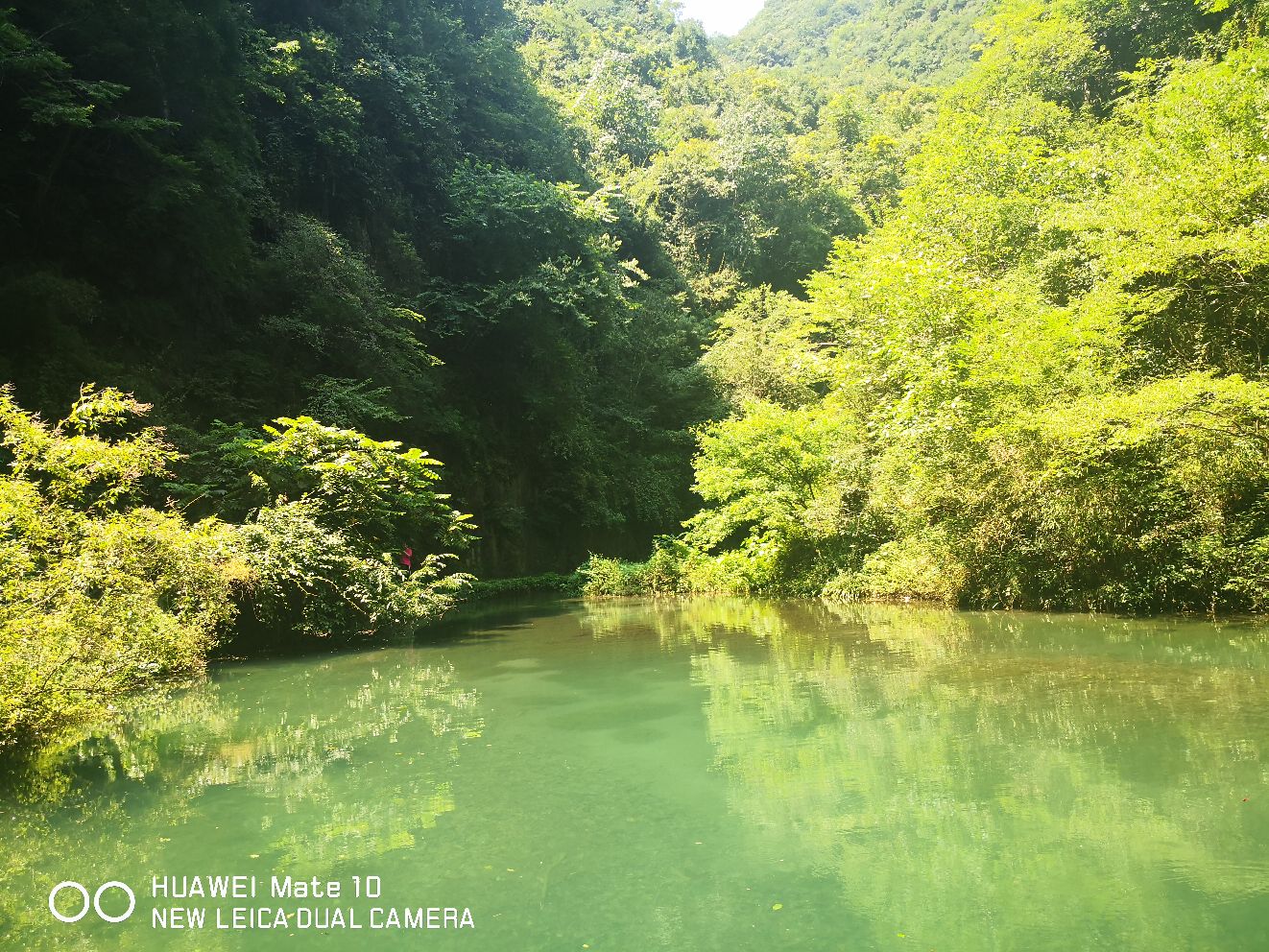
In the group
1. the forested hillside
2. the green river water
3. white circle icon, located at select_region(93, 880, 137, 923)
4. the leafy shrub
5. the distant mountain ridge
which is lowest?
white circle icon, located at select_region(93, 880, 137, 923)

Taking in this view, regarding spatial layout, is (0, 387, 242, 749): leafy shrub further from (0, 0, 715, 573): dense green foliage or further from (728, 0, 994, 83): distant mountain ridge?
(728, 0, 994, 83): distant mountain ridge

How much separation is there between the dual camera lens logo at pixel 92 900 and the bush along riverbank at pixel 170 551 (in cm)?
206

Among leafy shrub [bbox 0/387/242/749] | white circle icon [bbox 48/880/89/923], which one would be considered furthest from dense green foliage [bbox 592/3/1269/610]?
leafy shrub [bbox 0/387/242/749]

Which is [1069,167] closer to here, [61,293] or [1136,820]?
[1136,820]

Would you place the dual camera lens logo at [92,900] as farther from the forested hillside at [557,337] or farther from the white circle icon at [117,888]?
the forested hillside at [557,337]

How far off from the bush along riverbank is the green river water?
0.69 metres

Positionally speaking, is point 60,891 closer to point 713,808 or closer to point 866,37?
point 713,808

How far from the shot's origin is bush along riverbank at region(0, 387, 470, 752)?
218 inches

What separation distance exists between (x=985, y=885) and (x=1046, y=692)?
3.36m

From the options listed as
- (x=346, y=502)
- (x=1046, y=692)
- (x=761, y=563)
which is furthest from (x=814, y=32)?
(x=1046, y=692)

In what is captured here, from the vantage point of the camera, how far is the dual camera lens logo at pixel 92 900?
3.13 meters

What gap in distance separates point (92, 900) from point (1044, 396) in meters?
11.2

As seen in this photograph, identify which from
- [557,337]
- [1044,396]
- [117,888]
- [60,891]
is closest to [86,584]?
[60,891]

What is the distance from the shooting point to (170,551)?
8180 millimetres
